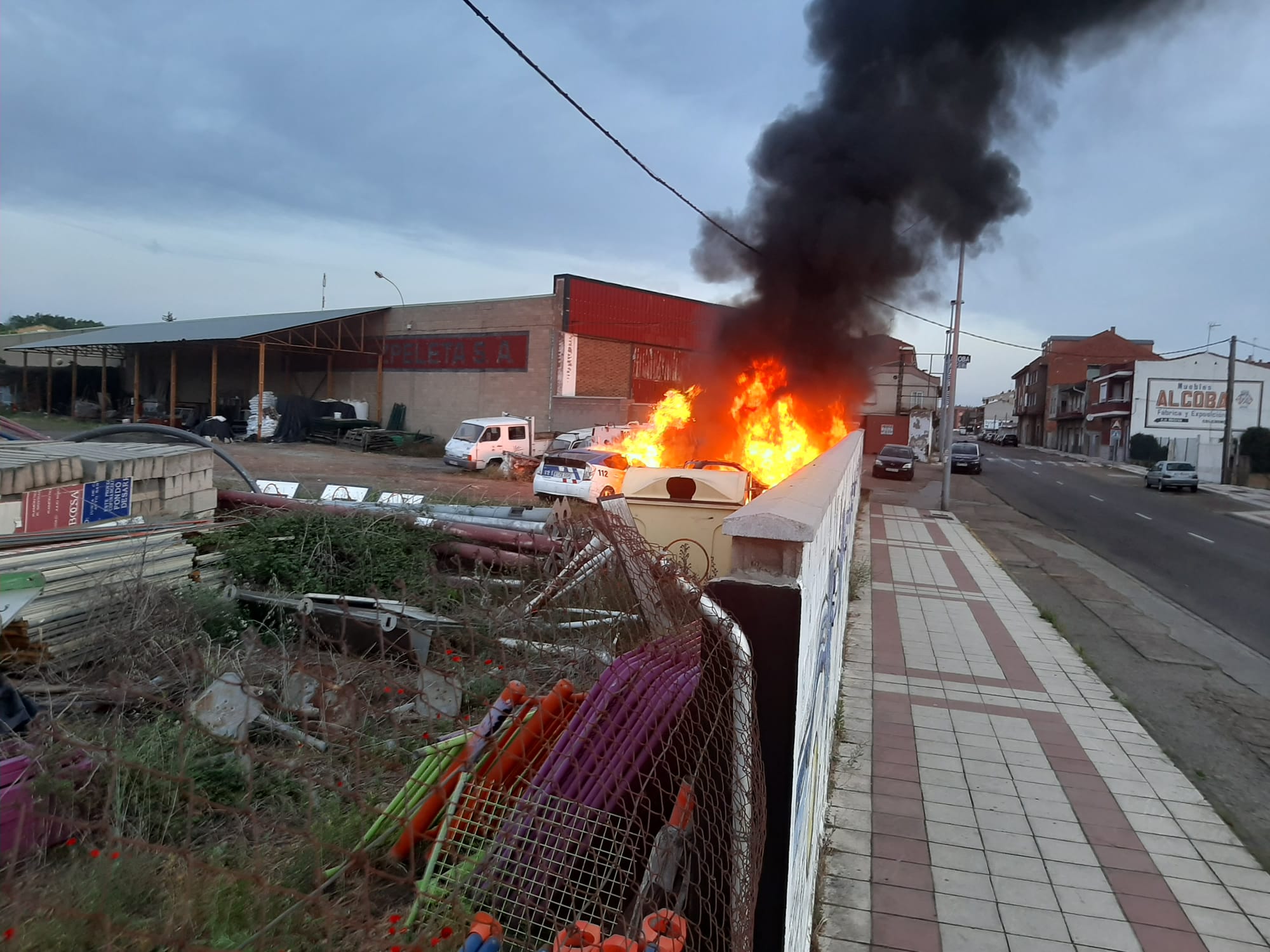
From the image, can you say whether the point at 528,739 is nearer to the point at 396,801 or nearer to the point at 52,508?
the point at 396,801

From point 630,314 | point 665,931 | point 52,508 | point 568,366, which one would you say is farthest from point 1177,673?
point 630,314

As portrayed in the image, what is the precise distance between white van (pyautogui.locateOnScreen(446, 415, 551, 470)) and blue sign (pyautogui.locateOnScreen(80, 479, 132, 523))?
17.0 metres

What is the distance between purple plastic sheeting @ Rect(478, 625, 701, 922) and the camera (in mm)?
2031

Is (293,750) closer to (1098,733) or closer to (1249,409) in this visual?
(1098,733)

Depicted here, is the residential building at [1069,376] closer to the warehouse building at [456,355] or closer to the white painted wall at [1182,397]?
the white painted wall at [1182,397]

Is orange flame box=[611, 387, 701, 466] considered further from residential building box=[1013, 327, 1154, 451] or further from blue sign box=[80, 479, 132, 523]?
residential building box=[1013, 327, 1154, 451]

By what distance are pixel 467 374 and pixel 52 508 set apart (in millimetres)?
25028

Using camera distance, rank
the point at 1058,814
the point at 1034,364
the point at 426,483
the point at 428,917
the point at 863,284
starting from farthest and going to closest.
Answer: the point at 1034,364 → the point at 426,483 → the point at 863,284 → the point at 1058,814 → the point at 428,917

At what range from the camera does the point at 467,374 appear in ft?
99.1

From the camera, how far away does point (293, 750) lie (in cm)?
352

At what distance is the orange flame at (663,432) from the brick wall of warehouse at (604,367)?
35.6 feet

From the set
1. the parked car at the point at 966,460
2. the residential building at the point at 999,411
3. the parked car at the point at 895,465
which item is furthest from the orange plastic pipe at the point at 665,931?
the residential building at the point at 999,411

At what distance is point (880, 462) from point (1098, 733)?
1005 inches

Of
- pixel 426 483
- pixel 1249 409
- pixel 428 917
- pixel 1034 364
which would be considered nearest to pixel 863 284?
pixel 426 483
